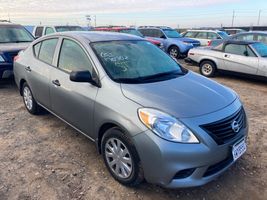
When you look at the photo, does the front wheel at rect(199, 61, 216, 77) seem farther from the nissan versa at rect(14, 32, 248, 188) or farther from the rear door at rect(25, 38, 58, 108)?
the rear door at rect(25, 38, 58, 108)

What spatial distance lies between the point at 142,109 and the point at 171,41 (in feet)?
38.9

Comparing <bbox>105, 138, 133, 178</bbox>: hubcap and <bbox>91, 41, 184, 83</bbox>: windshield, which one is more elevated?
<bbox>91, 41, 184, 83</bbox>: windshield

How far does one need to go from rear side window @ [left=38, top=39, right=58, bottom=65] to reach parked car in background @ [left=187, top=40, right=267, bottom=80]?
20.4 ft

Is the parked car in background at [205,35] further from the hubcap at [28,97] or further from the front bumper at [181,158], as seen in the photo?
the front bumper at [181,158]

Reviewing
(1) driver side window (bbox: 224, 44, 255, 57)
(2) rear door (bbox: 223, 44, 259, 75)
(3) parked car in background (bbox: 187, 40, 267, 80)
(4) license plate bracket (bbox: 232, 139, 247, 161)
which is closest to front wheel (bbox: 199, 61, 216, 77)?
(3) parked car in background (bbox: 187, 40, 267, 80)

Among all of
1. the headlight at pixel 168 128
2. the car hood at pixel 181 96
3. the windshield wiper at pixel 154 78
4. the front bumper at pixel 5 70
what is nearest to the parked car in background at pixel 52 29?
the front bumper at pixel 5 70

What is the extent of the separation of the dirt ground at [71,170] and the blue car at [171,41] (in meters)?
9.09

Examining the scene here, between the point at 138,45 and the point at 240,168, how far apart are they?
221 cm

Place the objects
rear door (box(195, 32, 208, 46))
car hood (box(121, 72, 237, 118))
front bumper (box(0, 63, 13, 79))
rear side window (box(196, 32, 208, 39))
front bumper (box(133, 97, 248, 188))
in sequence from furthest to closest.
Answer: rear side window (box(196, 32, 208, 39)), rear door (box(195, 32, 208, 46)), front bumper (box(0, 63, 13, 79)), car hood (box(121, 72, 237, 118)), front bumper (box(133, 97, 248, 188))

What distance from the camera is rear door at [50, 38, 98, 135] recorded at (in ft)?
11.1

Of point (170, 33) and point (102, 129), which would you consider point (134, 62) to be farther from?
point (170, 33)

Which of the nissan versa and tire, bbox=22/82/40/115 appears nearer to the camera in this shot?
the nissan versa

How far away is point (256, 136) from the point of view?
4.41 metres

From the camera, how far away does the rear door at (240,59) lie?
27.2ft
